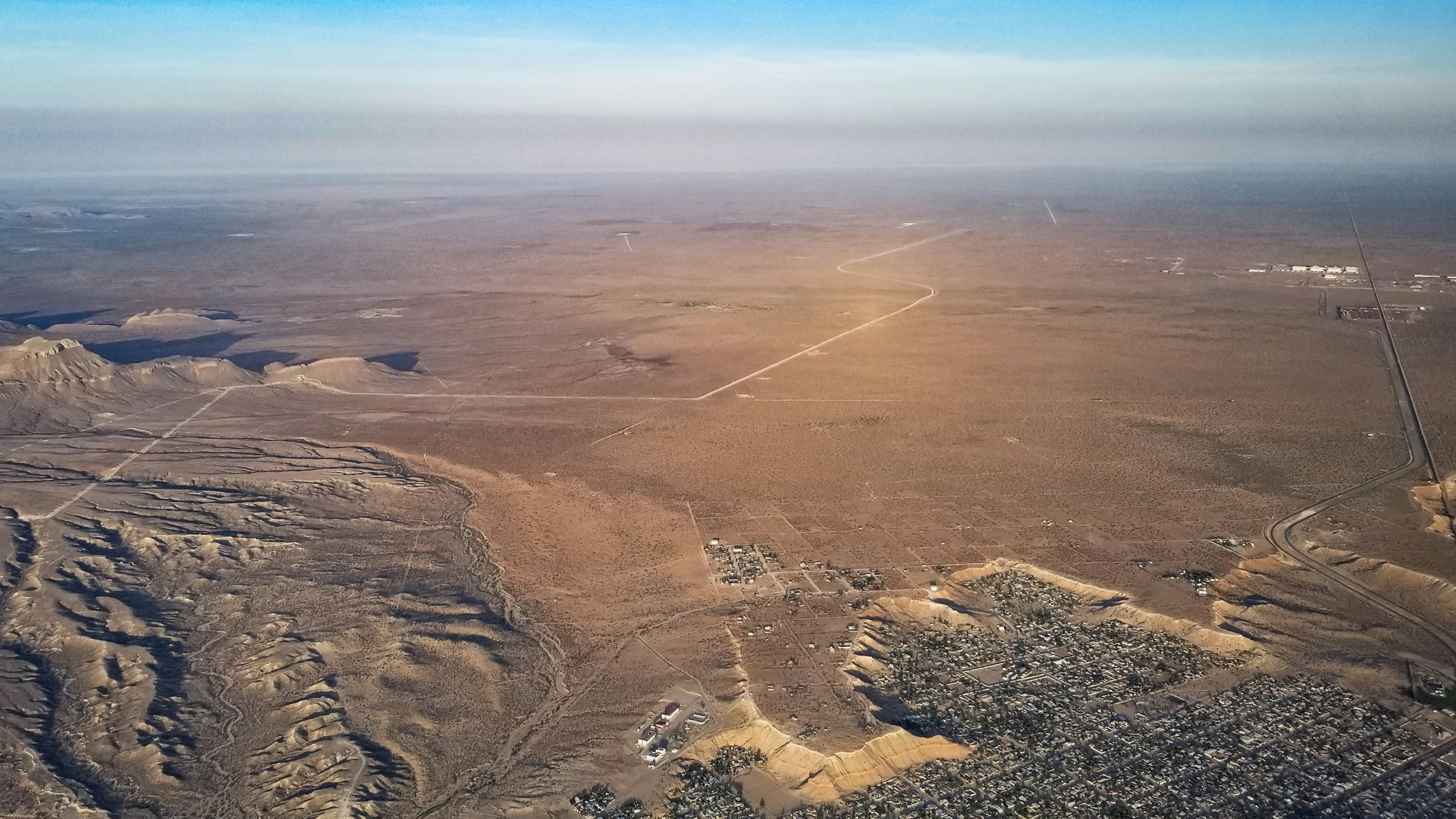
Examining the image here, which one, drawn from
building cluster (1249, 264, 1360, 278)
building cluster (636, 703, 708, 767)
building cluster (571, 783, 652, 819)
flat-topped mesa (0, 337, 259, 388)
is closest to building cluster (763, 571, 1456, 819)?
building cluster (571, 783, 652, 819)

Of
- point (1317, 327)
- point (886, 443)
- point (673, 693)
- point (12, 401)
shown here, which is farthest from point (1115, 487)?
point (12, 401)

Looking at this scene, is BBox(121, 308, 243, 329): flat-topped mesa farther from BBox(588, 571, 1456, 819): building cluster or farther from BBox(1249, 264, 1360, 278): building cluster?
BBox(1249, 264, 1360, 278): building cluster

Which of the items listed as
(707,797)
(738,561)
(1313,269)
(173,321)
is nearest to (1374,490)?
(738,561)

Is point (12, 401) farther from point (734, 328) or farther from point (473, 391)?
point (734, 328)

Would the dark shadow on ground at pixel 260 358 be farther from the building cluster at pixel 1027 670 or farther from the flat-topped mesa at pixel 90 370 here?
the building cluster at pixel 1027 670

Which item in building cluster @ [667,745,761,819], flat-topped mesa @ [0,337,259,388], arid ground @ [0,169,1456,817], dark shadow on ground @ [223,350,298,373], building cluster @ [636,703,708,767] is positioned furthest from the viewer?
dark shadow on ground @ [223,350,298,373]

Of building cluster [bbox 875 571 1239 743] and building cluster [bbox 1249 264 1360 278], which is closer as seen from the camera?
building cluster [bbox 875 571 1239 743]
